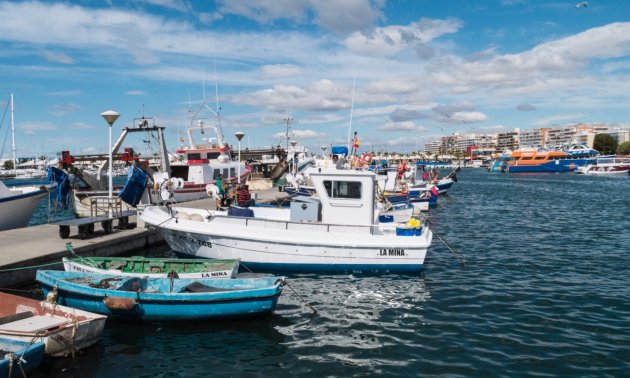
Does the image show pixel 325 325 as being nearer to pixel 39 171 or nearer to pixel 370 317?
pixel 370 317

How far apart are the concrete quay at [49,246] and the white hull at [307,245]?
271 cm

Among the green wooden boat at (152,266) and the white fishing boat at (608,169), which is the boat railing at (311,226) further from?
the white fishing boat at (608,169)

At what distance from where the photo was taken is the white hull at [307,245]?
14695 mm

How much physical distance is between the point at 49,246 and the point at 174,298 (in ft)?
22.9

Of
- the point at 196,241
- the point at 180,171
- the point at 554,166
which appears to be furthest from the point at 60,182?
the point at 554,166

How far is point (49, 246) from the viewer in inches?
570

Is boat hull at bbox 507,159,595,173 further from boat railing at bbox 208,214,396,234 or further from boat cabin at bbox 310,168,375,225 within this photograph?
boat railing at bbox 208,214,396,234

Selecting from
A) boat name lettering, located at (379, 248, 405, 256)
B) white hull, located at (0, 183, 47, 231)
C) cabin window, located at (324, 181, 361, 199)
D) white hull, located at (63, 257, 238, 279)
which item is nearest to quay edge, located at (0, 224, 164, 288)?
white hull, located at (63, 257, 238, 279)

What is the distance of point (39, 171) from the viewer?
120 meters

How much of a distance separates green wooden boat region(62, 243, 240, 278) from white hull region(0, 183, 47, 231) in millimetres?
9567

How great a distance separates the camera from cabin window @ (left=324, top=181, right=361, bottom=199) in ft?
51.8

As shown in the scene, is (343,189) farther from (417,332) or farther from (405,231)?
(417,332)

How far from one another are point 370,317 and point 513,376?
3.74 metres

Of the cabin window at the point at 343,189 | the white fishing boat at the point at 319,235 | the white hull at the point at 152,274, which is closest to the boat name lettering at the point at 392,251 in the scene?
the white fishing boat at the point at 319,235
